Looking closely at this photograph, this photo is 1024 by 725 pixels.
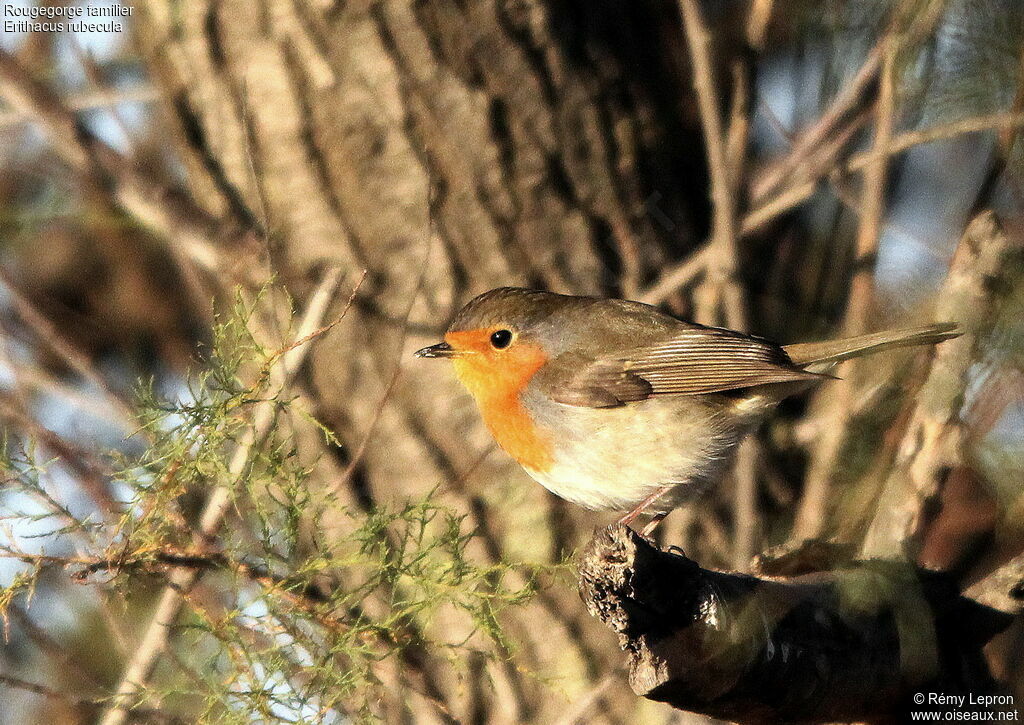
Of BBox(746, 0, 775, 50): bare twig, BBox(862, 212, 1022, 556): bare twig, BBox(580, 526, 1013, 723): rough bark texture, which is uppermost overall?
BBox(746, 0, 775, 50): bare twig

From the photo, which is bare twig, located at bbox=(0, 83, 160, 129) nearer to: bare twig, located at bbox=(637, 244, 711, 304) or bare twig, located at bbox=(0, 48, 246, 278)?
bare twig, located at bbox=(0, 48, 246, 278)

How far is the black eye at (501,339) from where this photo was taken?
3.53 m

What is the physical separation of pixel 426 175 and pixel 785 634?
2372 millimetres

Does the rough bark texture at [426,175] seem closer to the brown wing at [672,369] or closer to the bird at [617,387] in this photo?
the bird at [617,387]

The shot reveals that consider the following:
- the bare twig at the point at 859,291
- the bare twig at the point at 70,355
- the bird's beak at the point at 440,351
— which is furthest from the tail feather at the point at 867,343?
the bare twig at the point at 70,355

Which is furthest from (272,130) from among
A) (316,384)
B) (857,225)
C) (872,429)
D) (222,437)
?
(872,429)

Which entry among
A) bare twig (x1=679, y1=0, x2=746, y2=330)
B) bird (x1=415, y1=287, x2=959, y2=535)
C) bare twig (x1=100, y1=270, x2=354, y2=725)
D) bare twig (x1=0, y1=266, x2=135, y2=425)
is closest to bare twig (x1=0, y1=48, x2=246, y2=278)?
bare twig (x1=0, y1=266, x2=135, y2=425)

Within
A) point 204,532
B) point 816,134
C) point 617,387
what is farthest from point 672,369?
point 204,532

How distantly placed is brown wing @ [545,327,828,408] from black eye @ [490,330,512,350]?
0.18 metres

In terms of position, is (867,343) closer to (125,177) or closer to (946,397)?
(946,397)

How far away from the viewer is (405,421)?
4207 mm

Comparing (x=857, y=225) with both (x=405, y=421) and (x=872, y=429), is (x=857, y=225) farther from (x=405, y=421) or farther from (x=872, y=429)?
(x=872, y=429)

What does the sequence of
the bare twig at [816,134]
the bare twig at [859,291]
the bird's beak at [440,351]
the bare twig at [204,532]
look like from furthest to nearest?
the bare twig at [816,134]
the bare twig at [859,291]
the bird's beak at [440,351]
the bare twig at [204,532]

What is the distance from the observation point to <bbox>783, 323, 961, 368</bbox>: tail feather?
1.93 m
